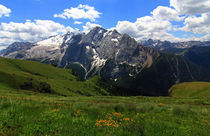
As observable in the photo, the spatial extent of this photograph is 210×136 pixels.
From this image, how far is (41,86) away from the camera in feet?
388

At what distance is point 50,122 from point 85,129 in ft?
8.90

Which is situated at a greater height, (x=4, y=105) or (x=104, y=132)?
(x=4, y=105)

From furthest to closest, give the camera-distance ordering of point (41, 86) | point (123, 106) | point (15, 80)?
1. point (41, 86)
2. point (15, 80)
3. point (123, 106)

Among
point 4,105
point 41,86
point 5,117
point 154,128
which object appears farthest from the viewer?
point 41,86

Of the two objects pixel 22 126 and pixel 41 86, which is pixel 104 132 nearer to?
pixel 22 126

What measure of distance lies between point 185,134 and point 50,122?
9.85 m

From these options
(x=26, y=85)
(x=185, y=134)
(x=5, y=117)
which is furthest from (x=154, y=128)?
(x=26, y=85)

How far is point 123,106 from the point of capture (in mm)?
19844

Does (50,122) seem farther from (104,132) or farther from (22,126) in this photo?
(104,132)

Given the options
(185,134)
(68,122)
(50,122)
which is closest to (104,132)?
(68,122)

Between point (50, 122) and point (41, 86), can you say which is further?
point (41, 86)

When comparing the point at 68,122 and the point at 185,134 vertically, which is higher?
the point at 68,122

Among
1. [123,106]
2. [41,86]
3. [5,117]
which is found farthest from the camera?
[41,86]

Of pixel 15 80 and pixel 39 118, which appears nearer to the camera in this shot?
pixel 39 118
